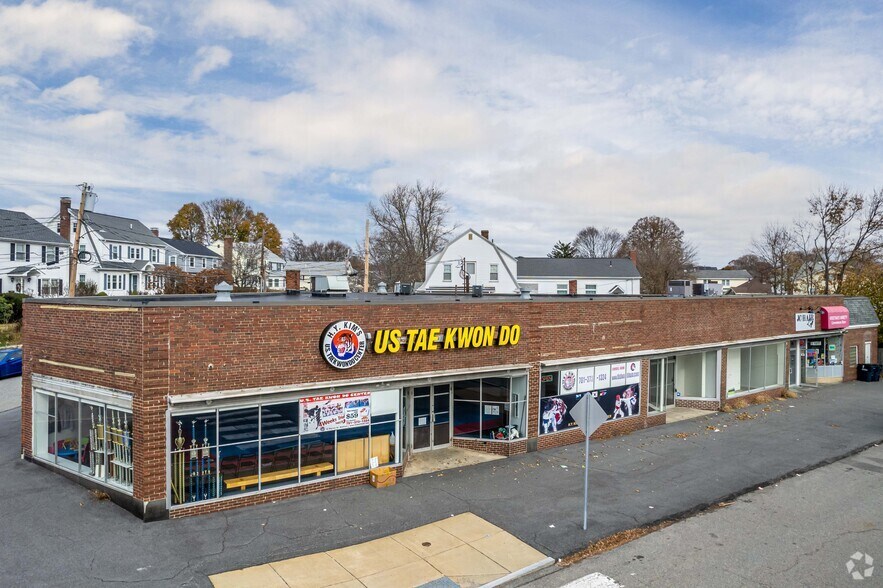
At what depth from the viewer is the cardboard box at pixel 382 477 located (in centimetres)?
1320

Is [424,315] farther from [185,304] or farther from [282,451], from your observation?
[185,304]

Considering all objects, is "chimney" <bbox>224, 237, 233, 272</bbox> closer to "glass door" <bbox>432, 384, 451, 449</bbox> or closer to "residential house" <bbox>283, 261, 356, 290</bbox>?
"residential house" <bbox>283, 261, 356, 290</bbox>

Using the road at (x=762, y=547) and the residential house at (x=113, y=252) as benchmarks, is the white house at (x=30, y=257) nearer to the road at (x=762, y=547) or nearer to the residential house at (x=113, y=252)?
the residential house at (x=113, y=252)

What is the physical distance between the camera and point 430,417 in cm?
1619

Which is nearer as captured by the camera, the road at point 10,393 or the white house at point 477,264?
the road at point 10,393

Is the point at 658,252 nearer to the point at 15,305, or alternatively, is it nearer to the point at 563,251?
the point at 563,251

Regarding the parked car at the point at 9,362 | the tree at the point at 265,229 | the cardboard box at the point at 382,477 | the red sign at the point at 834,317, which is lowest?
the cardboard box at the point at 382,477

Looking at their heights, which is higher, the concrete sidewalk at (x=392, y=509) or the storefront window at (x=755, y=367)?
the storefront window at (x=755, y=367)

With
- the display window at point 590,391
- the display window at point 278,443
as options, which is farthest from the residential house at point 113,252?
the display window at point 590,391

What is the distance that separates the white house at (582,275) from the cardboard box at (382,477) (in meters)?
41.1

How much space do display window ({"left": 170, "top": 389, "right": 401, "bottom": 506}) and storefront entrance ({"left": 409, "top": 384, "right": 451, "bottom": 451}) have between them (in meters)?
1.98

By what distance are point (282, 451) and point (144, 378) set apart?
11.3ft

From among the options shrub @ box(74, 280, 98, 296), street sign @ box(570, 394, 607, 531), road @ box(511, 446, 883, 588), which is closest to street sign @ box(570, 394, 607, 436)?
street sign @ box(570, 394, 607, 531)

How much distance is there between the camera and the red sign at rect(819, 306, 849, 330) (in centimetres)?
2788
